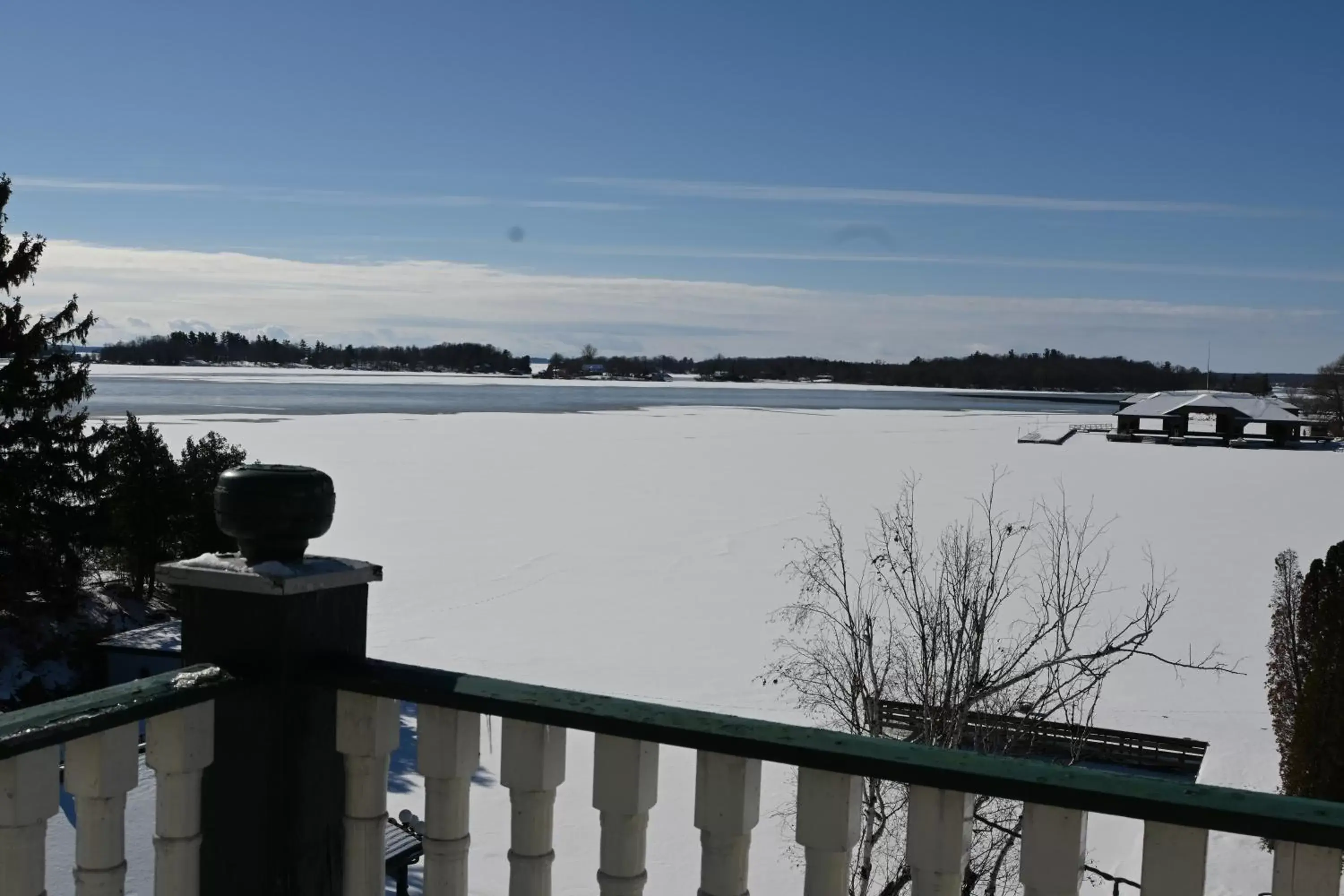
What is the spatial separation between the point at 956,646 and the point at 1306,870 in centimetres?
1300

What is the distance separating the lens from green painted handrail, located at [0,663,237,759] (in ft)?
6.39

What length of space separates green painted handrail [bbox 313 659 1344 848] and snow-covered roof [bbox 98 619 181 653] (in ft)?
55.6

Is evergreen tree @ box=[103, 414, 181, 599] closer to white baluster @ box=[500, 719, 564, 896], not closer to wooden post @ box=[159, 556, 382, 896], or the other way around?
wooden post @ box=[159, 556, 382, 896]

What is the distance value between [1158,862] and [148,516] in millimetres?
25130

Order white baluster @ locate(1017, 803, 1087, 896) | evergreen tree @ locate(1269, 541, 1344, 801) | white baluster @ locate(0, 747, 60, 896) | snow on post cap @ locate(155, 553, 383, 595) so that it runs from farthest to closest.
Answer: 1. evergreen tree @ locate(1269, 541, 1344, 801)
2. snow on post cap @ locate(155, 553, 383, 595)
3. white baluster @ locate(0, 747, 60, 896)
4. white baluster @ locate(1017, 803, 1087, 896)

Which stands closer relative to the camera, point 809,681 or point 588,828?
point 588,828

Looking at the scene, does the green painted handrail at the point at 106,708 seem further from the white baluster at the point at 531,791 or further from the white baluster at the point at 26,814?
the white baluster at the point at 531,791

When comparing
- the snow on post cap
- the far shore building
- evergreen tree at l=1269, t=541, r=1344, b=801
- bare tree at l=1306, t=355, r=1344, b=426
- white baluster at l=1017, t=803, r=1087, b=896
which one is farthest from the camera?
bare tree at l=1306, t=355, r=1344, b=426

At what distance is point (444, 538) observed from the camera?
29906 mm

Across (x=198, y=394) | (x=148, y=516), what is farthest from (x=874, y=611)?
(x=198, y=394)

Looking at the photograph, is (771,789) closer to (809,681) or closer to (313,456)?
(809,681)

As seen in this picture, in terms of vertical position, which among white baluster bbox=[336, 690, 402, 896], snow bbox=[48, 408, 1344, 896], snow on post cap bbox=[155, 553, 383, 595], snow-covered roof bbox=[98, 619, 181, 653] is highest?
snow on post cap bbox=[155, 553, 383, 595]

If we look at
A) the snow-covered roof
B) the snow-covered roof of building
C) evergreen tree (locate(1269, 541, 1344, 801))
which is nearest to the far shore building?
the snow-covered roof of building

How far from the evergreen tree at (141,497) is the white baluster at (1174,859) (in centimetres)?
2458
